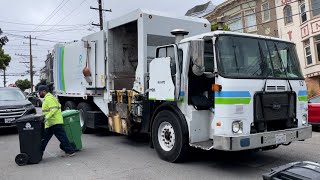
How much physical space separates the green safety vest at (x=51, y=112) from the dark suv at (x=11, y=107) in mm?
3652

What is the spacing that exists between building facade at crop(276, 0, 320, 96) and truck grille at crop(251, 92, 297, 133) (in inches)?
623

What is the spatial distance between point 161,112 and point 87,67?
155 inches

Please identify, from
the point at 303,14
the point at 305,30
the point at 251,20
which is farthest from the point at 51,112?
the point at 251,20

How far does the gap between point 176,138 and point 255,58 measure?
203cm

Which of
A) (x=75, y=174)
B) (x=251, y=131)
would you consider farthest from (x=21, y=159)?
(x=251, y=131)

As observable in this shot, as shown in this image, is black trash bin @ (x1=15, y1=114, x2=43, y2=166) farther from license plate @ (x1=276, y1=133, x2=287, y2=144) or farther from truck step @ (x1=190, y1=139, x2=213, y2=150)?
license plate @ (x1=276, y1=133, x2=287, y2=144)

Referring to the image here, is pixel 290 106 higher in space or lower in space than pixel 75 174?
higher

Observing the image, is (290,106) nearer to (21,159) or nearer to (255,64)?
(255,64)

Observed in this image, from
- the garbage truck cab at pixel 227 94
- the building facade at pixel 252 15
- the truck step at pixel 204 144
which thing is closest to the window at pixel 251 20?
the building facade at pixel 252 15

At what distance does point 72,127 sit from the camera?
838cm

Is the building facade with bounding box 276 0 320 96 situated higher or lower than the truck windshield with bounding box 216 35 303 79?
higher

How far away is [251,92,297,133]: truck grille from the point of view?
6129mm

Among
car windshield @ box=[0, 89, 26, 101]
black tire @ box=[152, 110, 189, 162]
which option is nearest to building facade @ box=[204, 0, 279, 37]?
car windshield @ box=[0, 89, 26, 101]

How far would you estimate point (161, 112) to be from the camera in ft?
23.7
